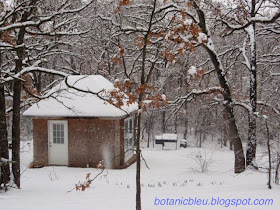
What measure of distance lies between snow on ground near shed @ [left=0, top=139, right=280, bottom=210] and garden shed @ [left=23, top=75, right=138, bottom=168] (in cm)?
73

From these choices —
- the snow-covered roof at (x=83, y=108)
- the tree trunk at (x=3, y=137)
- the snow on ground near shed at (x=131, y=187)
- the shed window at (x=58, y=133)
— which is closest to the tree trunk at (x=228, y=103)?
the snow on ground near shed at (x=131, y=187)

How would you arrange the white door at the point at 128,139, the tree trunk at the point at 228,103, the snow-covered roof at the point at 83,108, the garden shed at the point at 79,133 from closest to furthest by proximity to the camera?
1. the tree trunk at the point at 228,103
2. the snow-covered roof at the point at 83,108
3. the garden shed at the point at 79,133
4. the white door at the point at 128,139

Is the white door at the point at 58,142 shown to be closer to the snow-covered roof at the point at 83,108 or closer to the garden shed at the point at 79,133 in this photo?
the garden shed at the point at 79,133

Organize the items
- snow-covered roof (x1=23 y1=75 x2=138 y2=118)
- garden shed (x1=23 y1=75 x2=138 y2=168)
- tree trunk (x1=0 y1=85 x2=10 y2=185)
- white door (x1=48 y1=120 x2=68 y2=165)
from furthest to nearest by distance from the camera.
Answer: white door (x1=48 y1=120 x2=68 y2=165), garden shed (x1=23 y1=75 x2=138 y2=168), snow-covered roof (x1=23 y1=75 x2=138 y2=118), tree trunk (x1=0 y1=85 x2=10 y2=185)

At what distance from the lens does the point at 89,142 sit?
15.6m

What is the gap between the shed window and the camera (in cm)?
1585

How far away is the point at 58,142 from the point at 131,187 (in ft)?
22.8

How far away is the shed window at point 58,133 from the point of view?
15.9 meters

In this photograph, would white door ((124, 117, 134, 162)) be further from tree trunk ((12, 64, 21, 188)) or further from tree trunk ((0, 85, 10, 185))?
tree trunk ((0, 85, 10, 185))

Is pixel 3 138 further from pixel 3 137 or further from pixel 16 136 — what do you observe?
pixel 16 136

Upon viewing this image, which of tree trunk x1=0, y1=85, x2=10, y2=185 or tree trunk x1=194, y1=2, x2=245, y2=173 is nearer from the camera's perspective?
tree trunk x1=0, y1=85, x2=10, y2=185


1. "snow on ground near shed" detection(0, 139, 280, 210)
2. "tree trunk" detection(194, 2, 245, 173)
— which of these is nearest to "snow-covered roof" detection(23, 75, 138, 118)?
"snow on ground near shed" detection(0, 139, 280, 210)

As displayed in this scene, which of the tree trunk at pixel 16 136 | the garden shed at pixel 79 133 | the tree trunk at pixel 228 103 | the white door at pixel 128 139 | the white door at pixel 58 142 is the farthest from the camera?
the white door at pixel 128 139

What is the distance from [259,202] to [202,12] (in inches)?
345
